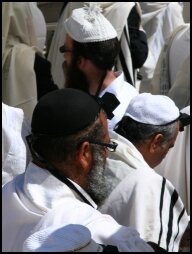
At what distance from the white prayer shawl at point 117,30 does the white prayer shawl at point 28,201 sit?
9.55 feet

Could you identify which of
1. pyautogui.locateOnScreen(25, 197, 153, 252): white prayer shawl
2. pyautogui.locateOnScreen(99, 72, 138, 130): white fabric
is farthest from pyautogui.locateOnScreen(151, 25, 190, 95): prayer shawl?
pyautogui.locateOnScreen(25, 197, 153, 252): white prayer shawl

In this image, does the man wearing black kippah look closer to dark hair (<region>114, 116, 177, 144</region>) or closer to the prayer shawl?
dark hair (<region>114, 116, 177, 144</region>)

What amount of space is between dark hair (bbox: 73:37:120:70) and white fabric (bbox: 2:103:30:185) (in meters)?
0.78

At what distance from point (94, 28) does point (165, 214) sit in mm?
1598

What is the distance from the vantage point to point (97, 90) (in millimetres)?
3578

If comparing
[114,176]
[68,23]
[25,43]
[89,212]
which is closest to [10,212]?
[89,212]

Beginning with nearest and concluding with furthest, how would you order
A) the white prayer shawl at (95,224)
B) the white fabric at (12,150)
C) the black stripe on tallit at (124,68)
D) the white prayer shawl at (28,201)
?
the white prayer shawl at (95,224), the white prayer shawl at (28,201), the white fabric at (12,150), the black stripe on tallit at (124,68)

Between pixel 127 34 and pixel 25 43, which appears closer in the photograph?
pixel 25 43

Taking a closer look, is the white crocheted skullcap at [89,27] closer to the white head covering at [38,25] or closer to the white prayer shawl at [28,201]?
the white head covering at [38,25]

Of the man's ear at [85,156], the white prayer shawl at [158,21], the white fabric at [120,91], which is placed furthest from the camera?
the white prayer shawl at [158,21]

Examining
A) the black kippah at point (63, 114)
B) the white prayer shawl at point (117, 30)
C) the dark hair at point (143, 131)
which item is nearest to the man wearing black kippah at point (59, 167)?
the black kippah at point (63, 114)

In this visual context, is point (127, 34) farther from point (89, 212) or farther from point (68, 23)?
point (89, 212)

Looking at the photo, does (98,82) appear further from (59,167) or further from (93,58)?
(59,167)

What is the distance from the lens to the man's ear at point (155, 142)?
2701 millimetres
